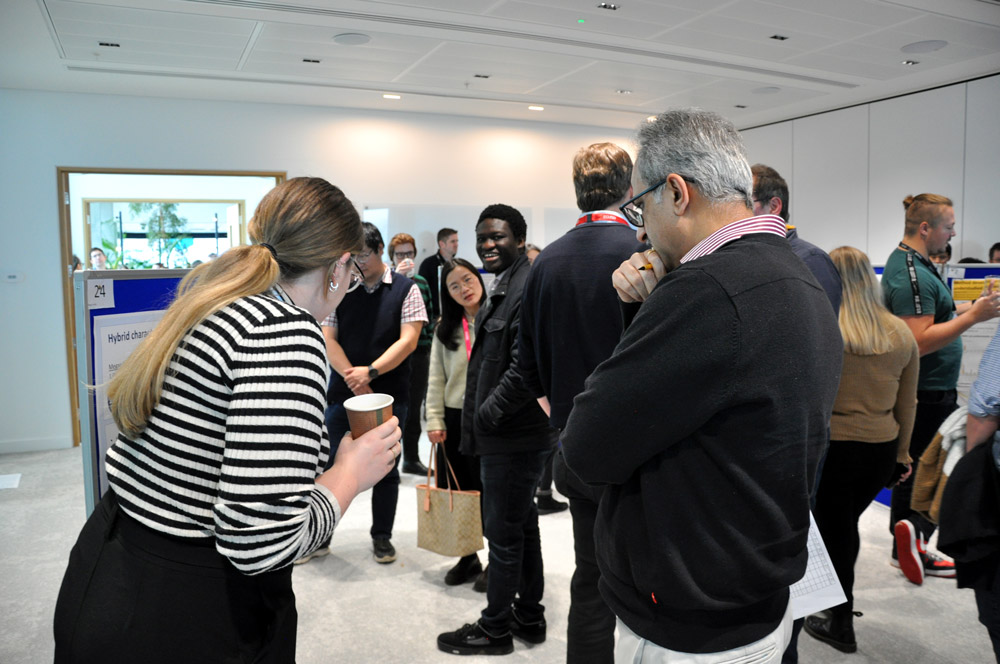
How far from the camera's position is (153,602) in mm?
1122

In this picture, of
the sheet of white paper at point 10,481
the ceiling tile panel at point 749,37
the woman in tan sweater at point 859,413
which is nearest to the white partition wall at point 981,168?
the ceiling tile panel at point 749,37

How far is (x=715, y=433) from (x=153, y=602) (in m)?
0.95

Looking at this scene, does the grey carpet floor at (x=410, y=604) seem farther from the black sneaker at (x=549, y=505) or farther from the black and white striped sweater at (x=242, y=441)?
the black and white striped sweater at (x=242, y=441)

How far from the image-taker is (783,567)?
1149 mm

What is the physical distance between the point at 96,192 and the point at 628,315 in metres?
12.2

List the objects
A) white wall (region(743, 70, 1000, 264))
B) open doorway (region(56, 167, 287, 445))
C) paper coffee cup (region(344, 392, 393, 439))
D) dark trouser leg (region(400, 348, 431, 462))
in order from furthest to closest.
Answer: open doorway (region(56, 167, 287, 445)) < white wall (region(743, 70, 1000, 264)) < dark trouser leg (region(400, 348, 431, 462)) < paper coffee cup (region(344, 392, 393, 439))

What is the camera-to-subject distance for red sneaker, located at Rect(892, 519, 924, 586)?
10.4 feet

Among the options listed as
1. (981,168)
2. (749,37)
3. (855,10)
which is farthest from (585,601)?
(981,168)

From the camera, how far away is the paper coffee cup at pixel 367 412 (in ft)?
4.37

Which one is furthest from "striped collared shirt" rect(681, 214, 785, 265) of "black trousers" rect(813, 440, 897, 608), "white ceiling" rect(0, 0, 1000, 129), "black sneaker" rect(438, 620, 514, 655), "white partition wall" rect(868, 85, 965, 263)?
"white partition wall" rect(868, 85, 965, 263)

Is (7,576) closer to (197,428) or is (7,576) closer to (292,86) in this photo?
(197,428)

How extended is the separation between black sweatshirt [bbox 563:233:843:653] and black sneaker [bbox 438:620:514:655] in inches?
64.2

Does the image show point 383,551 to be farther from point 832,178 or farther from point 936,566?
point 832,178

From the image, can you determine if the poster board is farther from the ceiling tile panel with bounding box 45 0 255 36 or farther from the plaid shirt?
the ceiling tile panel with bounding box 45 0 255 36
